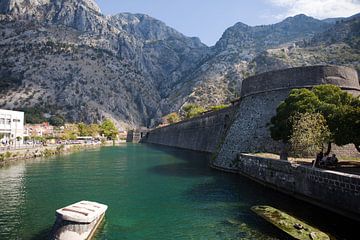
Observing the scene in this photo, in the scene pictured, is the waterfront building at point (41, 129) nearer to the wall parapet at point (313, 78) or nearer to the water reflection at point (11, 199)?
the water reflection at point (11, 199)

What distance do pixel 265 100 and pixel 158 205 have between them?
21690 millimetres

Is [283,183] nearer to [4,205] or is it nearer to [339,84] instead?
[339,84]

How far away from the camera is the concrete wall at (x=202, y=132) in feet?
185

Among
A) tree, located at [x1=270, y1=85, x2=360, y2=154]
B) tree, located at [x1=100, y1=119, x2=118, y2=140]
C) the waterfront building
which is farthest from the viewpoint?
tree, located at [x1=100, y1=119, x2=118, y2=140]

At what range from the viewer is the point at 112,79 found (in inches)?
7160

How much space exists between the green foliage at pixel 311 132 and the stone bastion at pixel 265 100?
7409 millimetres

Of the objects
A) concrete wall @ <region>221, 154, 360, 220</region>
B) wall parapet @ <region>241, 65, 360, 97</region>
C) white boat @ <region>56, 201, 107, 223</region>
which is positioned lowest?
white boat @ <region>56, 201, 107, 223</region>

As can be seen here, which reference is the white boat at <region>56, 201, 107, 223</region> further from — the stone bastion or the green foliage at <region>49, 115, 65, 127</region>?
the green foliage at <region>49, 115, 65, 127</region>

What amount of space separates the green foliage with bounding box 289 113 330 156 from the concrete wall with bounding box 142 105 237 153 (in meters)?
18.4

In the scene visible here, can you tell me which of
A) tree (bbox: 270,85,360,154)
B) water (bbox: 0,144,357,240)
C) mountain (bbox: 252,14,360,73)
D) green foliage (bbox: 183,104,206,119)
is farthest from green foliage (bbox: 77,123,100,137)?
tree (bbox: 270,85,360,154)

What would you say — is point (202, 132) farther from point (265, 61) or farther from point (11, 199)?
point (265, 61)

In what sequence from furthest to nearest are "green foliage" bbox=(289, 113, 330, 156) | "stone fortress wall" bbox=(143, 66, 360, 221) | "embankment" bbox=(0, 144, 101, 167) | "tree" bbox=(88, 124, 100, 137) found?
"tree" bbox=(88, 124, 100, 137), "embankment" bbox=(0, 144, 101, 167), "green foliage" bbox=(289, 113, 330, 156), "stone fortress wall" bbox=(143, 66, 360, 221)

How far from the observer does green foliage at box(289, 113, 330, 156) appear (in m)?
24.1

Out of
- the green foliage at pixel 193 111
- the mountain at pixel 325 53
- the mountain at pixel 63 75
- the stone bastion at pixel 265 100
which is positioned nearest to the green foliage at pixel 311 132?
the stone bastion at pixel 265 100
